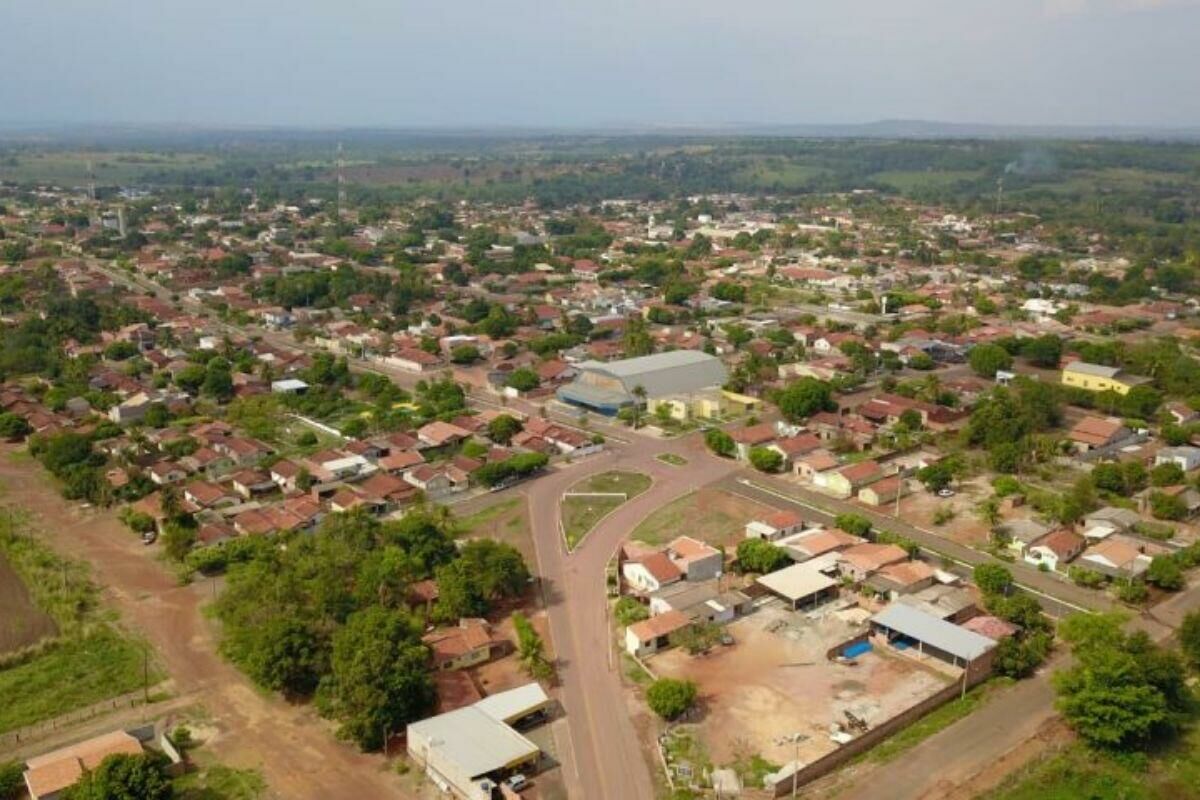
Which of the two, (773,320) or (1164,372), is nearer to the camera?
(1164,372)

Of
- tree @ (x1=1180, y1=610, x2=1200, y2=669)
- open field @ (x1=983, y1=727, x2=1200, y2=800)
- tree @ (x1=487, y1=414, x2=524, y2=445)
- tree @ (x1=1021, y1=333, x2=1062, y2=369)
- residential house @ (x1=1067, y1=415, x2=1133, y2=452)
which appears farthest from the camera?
tree @ (x1=1021, y1=333, x2=1062, y2=369)

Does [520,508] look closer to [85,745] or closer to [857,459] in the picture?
[857,459]

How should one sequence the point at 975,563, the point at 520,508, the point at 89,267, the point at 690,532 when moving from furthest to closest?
the point at 89,267
the point at 520,508
the point at 690,532
the point at 975,563

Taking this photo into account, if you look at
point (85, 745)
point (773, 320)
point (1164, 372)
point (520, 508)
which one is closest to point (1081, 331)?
point (1164, 372)

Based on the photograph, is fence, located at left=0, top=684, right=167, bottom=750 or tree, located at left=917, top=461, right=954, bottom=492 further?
tree, located at left=917, top=461, right=954, bottom=492

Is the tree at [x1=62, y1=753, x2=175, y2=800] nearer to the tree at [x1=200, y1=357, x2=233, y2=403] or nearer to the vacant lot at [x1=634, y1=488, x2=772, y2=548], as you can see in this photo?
the vacant lot at [x1=634, y1=488, x2=772, y2=548]

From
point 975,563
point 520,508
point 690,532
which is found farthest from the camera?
point 520,508

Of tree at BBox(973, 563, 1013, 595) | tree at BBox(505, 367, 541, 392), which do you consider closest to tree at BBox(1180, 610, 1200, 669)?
tree at BBox(973, 563, 1013, 595)
